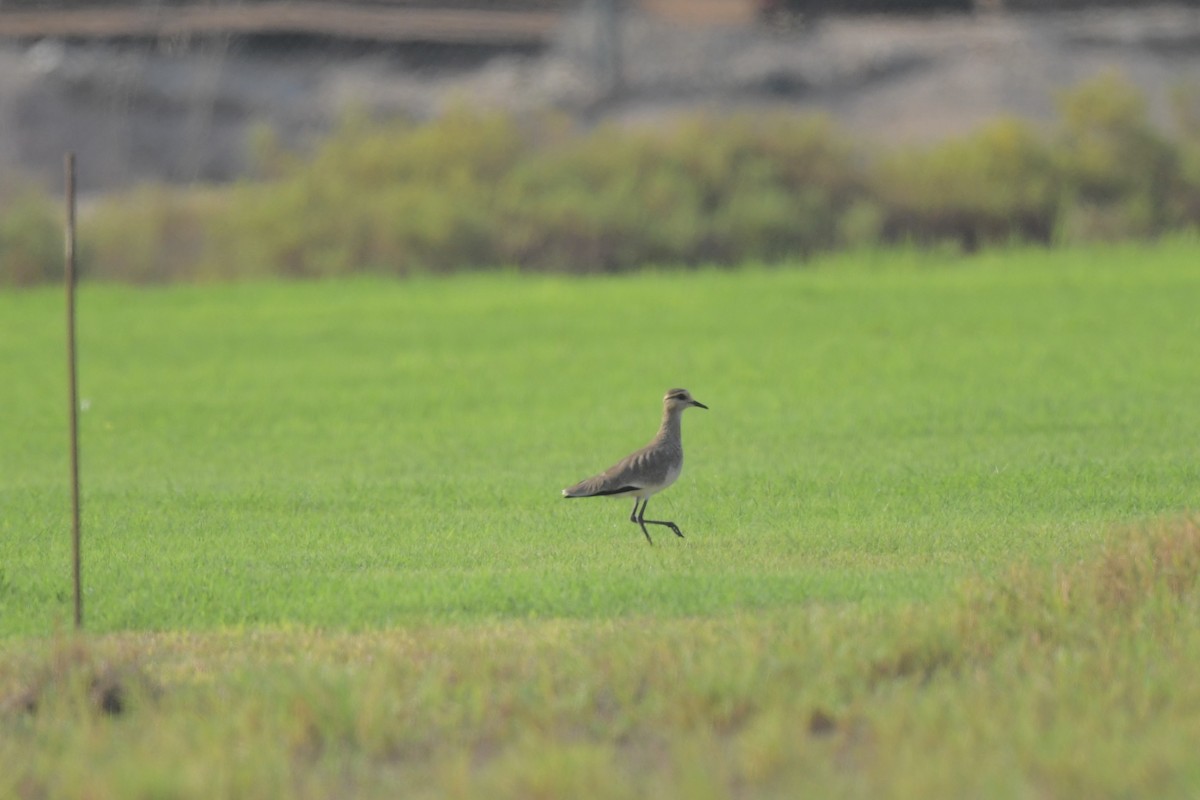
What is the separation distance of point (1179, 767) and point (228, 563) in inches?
232

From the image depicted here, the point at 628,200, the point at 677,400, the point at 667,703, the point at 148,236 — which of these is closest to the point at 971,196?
the point at 628,200

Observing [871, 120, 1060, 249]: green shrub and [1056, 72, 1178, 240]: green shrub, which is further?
[871, 120, 1060, 249]: green shrub

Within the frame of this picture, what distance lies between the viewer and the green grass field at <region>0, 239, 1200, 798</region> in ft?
23.8

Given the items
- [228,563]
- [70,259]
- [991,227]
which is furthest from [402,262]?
[70,259]

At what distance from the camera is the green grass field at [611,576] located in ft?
23.8

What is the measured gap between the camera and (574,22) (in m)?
40.1

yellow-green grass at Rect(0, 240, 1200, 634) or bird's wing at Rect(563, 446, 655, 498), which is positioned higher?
bird's wing at Rect(563, 446, 655, 498)

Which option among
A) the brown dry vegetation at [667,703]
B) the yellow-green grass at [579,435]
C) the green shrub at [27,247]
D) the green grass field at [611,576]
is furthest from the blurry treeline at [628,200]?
the brown dry vegetation at [667,703]

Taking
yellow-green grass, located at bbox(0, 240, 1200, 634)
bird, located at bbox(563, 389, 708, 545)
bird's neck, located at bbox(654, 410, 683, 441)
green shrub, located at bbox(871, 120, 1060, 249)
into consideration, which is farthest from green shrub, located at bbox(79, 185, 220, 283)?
bird, located at bbox(563, 389, 708, 545)

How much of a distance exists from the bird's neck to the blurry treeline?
66.5 ft

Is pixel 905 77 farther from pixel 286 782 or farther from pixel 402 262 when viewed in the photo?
pixel 286 782

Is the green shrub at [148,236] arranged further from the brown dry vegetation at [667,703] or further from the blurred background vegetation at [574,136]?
the brown dry vegetation at [667,703]

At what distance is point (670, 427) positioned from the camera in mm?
10727

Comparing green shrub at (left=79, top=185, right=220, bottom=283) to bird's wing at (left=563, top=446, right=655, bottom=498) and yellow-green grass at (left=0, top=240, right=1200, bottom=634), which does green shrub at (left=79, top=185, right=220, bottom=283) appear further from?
bird's wing at (left=563, top=446, right=655, bottom=498)
